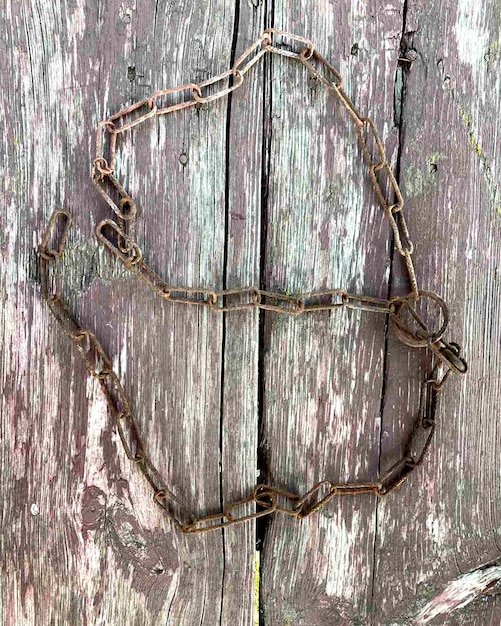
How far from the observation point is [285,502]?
1.65m

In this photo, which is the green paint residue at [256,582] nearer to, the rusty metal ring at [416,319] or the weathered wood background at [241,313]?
the weathered wood background at [241,313]

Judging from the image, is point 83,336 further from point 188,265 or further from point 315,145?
point 315,145

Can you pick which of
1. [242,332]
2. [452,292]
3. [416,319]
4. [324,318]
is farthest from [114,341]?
[452,292]

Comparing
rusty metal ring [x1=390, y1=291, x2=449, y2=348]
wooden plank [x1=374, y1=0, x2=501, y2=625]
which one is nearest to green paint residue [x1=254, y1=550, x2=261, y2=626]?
wooden plank [x1=374, y1=0, x2=501, y2=625]

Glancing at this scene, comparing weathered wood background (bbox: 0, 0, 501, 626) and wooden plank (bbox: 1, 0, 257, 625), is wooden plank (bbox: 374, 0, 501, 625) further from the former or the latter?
wooden plank (bbox: 1, 0, 257, 625)

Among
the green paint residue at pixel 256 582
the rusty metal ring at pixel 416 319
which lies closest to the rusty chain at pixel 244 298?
the rusty metal ring at pixel 416 319

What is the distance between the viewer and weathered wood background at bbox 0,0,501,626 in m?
1.50

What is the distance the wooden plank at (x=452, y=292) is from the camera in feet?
5.23

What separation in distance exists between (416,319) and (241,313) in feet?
1.28

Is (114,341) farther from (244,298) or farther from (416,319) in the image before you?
(416,319)

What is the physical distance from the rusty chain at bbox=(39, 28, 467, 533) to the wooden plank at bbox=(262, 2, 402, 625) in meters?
0.03

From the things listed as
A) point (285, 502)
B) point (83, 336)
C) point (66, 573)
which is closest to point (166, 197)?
point (83, 336)

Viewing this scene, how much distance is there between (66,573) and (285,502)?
537mm

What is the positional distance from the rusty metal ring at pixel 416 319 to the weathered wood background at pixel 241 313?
50 millimetres
